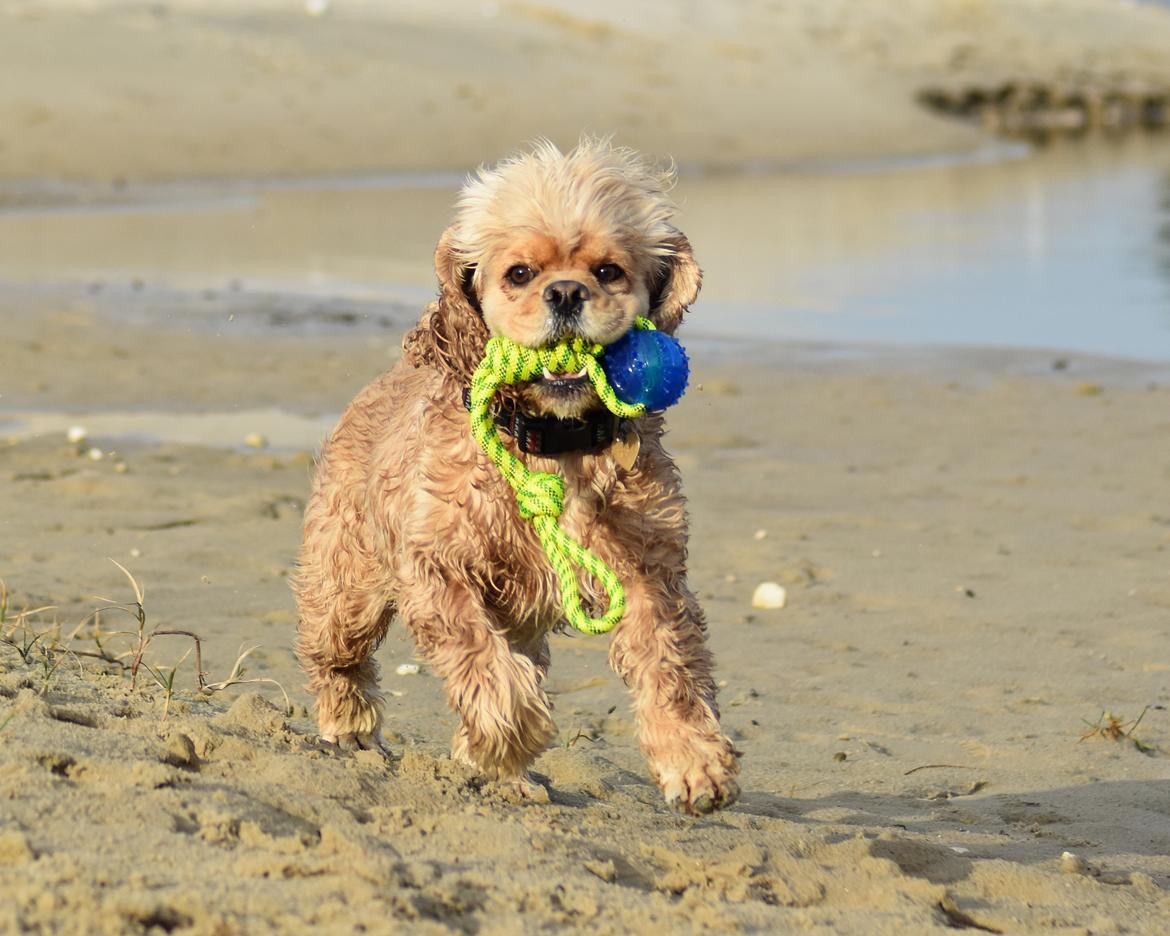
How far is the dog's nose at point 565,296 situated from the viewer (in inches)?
179

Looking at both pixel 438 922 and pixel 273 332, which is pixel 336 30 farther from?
pixel 438 922

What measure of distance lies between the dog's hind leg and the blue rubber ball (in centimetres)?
125

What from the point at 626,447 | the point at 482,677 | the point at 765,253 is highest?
the point at 626,447

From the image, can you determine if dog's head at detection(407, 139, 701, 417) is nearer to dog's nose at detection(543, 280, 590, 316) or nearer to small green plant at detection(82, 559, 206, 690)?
dog's nose at detection(543, 280, 590, 316)

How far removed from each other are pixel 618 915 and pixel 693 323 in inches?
508

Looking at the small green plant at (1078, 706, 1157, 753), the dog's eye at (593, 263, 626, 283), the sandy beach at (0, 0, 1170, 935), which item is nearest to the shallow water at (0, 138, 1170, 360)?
the sandy beach at (0, 0, 1170, 935)

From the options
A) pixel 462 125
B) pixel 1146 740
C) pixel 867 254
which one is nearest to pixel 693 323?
pixel 867 254

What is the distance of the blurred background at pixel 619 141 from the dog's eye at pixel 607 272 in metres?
10.2

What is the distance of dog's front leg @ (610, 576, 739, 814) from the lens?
14.8ft

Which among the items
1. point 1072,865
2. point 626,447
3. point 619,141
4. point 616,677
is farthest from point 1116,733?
point 619,141

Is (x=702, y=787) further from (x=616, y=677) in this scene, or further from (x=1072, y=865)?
(x=616, y=677)

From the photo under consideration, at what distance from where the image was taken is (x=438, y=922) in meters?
3.61

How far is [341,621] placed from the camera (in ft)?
18.6

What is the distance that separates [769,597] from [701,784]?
3317mm
